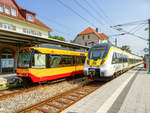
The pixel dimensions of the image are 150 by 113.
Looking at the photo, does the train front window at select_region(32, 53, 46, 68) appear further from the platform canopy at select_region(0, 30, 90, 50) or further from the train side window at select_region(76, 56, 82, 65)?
the train side window at select_region(76, 56, 82, 65)

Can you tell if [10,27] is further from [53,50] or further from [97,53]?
[97,53]

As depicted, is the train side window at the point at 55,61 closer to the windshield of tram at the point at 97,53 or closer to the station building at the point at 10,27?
the windshield of tram at the point at 97,53

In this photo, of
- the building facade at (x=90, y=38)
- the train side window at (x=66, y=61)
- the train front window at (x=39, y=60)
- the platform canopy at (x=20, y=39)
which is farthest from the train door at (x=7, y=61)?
the building facade at (x=90, y=38)

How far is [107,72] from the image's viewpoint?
737 cm

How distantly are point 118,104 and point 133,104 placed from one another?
0.59 metres

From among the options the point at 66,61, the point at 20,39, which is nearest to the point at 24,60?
the point at 66,61

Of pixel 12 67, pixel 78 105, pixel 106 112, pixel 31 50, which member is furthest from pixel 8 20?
pixel 106 112

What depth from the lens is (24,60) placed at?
7.18 m

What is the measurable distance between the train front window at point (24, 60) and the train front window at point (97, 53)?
15.1ft

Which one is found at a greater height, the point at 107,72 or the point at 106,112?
the point at 107,72

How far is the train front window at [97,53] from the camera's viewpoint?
26.3 feet

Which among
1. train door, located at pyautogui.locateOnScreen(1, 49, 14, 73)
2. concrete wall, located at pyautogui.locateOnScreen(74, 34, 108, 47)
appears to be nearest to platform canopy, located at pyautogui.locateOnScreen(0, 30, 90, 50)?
train door, located at pyautogui.locateOnScreen(1, 49, 14, 73)

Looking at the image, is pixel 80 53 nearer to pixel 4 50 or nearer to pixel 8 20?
pixel 4 50

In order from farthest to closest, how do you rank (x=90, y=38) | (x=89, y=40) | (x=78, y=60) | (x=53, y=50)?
1. (x=89, y=40)
2. (x=90, y=38)
3. (x=78, y=60)
4. (x=53, y=50)
